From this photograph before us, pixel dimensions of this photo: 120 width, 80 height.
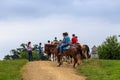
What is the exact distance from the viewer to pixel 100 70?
97.1 feet

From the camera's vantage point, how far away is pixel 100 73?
2770 cm

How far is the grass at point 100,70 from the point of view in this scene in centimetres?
2603

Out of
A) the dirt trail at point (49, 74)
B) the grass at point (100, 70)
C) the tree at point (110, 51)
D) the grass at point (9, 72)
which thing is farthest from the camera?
the tree at point (110, 51)

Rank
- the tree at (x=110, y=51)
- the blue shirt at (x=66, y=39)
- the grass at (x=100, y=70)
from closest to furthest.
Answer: the grass at (x=100, y=70), the blue shirt at (x=66, y=39), the tree at (x=110, y=51)

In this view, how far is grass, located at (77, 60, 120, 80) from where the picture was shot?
85.4 feet

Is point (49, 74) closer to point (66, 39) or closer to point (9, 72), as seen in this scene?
point (9, 72)

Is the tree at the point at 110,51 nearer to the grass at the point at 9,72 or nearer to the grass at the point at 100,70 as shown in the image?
the grass at the point at 100,70

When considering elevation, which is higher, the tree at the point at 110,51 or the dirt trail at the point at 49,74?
the tree at the point at 110,51

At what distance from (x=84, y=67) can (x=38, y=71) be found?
389cm

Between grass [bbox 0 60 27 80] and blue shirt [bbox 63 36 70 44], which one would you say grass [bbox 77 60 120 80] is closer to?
blue shirt [bbox 63 36 70 44]

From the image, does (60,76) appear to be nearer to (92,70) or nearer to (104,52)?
(92,70)

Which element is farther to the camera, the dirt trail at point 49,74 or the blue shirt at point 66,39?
the blue shirt at point 66,39

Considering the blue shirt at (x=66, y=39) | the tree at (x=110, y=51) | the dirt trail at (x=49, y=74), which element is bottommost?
the dirt trail at (x=49, y=74)

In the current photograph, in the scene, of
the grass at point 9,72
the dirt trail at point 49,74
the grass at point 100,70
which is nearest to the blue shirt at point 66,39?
the grass at point 100,70
